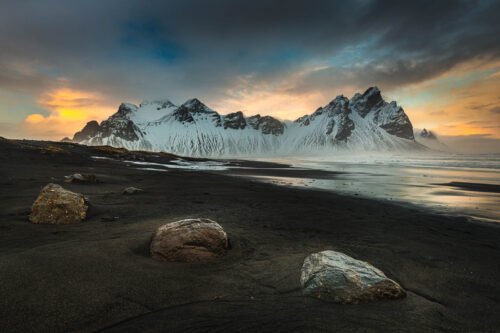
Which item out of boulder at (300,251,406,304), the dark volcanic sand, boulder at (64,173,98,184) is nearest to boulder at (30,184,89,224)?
the dark volcanic sand

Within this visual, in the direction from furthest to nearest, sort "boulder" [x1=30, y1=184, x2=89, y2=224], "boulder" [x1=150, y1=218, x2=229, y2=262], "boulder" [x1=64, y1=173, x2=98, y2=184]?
"boulder" [x1=64, y1=173, x2=98, y2=184], "boulder" [x1=30, y1=184, x2=89, y2=224], "boulder" [x1=150, y1=218, x2=229, y2=262]

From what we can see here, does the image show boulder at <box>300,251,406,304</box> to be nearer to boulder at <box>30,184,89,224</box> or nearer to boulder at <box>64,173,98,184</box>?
boulder at <box>30,184,89,224</box>

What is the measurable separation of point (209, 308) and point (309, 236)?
14.7ft

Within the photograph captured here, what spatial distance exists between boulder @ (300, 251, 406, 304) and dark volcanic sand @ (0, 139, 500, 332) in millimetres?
153

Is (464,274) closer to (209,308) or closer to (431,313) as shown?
(431,313)

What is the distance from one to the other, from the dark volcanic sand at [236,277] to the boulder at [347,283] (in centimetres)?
15

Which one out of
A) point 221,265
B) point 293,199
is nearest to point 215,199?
point 293,199

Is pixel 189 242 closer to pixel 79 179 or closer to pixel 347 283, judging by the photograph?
pixel 347 283

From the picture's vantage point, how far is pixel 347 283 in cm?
404

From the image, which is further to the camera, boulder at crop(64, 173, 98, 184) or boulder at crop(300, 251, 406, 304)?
boulder at crop(64, 173, 98, 184)

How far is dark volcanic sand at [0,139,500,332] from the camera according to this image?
323cm

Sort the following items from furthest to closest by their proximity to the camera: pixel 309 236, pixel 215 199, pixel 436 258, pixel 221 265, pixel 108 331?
pixel 215 199 < pixel 309 236 < pixel 436 258 < pixel 221 265 < pixel 108 331

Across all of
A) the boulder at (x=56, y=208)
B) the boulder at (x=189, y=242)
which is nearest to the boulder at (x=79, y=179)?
the boulder at (x=56, y=208)

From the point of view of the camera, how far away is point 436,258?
6.10 m
